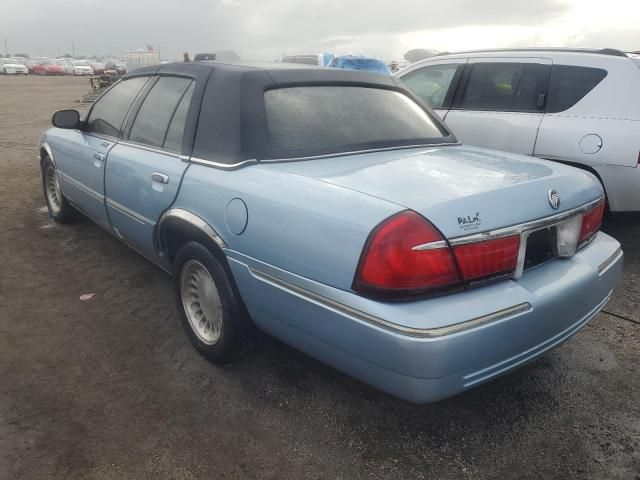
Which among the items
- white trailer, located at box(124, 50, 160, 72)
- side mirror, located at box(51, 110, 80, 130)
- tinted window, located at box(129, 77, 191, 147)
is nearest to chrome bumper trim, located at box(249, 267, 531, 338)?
tinted window, located at box(129, 77, 191, 147)

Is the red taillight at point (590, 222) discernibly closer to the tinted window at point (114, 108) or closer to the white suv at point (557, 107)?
the white suv at point (557, 107)

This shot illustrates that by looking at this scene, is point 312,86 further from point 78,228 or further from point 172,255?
point 78,228

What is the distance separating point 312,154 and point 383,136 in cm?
52

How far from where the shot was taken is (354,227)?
1.97 meters

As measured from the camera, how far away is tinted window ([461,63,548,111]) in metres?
4.96

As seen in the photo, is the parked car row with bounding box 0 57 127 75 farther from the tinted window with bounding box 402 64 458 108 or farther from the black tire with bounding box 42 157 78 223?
the tinted window with bounding box 402 64 458 108

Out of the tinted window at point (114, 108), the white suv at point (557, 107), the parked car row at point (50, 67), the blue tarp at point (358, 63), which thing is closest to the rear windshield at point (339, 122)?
the tinted window at point (114, 108)

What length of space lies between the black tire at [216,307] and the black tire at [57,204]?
269 cm

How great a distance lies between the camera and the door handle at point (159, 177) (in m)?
2.96

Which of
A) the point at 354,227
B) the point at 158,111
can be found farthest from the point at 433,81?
the point at 354,227

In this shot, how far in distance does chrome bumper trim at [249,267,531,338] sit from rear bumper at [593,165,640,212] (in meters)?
2.97

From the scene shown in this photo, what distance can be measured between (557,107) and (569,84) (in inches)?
9.3

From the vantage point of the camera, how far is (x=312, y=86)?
117 inches

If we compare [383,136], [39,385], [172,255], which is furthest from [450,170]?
[39,385]
